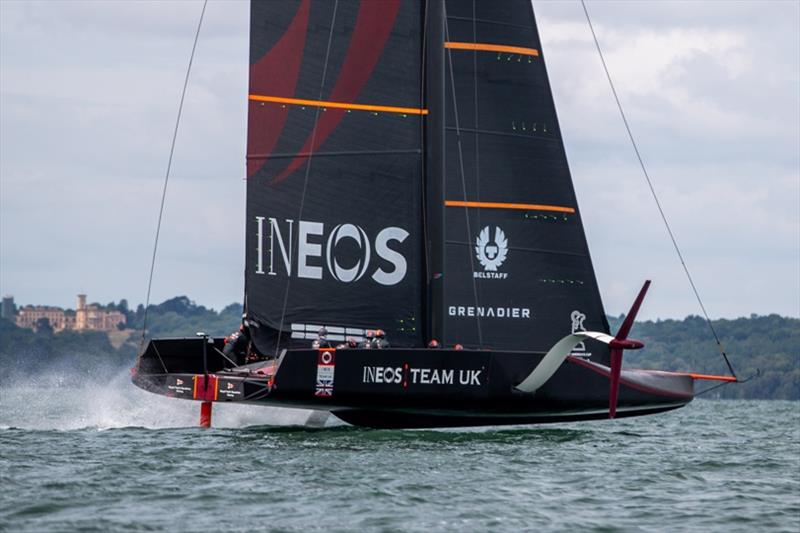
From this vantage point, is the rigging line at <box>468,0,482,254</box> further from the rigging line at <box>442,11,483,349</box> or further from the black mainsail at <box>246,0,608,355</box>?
the rigging line at <box>442,11,483,349</box>

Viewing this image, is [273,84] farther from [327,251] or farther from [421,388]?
[421,388]

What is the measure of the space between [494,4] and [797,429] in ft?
48.2

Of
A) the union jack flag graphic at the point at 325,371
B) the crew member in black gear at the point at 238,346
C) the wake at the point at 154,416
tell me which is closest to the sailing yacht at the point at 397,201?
the crew member in black gear at the point at 238,346

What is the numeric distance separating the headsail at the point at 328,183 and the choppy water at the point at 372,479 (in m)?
1.88

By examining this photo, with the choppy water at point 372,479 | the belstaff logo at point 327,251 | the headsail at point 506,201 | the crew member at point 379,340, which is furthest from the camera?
the headsail at point 506,201

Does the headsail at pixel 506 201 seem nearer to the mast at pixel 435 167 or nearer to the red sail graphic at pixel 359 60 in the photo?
the mast at pixel 435 167

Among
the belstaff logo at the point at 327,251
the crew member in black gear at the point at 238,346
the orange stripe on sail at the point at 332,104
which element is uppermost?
the orange stripe on sail at the point at 332,104

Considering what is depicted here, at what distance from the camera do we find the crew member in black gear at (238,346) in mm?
25219

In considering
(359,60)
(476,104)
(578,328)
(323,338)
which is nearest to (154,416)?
(323,338)

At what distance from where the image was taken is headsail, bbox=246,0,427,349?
→ 24.6m

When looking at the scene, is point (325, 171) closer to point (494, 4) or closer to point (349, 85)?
point (349, 85)

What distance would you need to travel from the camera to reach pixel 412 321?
2478cm

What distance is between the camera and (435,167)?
24828mm

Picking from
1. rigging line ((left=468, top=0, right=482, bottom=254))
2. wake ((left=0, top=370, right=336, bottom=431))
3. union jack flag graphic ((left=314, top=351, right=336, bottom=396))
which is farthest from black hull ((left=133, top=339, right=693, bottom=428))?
rigging line ((left=468, top=0, right=482, bottom=254))
